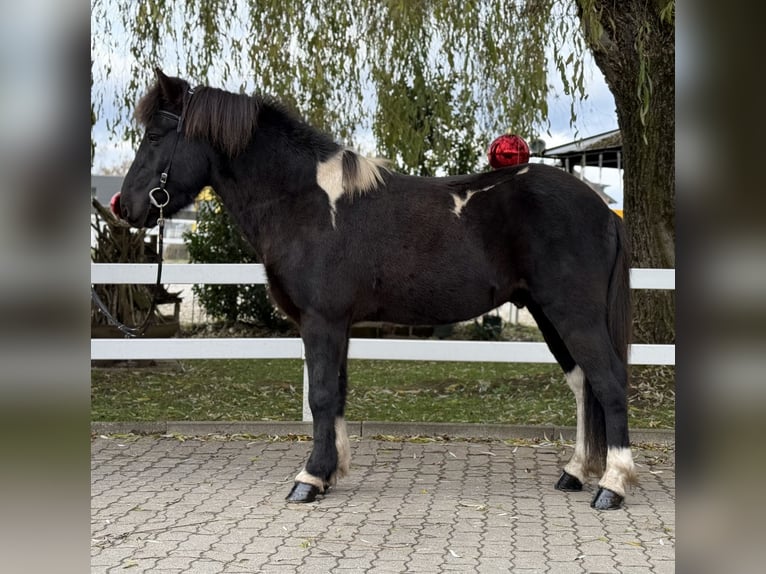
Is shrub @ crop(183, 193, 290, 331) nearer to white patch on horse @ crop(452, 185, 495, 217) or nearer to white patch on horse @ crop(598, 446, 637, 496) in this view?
white patch on horse @ crop(452, 185, 495, 217)

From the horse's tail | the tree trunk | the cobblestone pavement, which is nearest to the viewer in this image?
the cobblestone pavement

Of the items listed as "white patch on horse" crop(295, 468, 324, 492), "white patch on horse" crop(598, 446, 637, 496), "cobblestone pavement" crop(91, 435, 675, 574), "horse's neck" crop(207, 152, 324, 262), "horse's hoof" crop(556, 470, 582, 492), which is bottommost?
"cobblestone pavement" crop(91, 435, 675, 574)

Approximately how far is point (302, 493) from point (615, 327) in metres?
1.92

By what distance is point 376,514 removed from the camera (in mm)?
4250

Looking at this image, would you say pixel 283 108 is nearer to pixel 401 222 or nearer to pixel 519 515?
pixel 401 222

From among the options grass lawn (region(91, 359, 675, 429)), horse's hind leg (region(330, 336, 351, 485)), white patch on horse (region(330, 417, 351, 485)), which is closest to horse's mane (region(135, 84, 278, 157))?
horse's hind leg (region(330, 336, 351, 485))

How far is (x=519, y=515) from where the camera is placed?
4.24 metres

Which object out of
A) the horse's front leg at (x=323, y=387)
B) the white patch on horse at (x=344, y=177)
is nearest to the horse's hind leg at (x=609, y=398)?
the horse's front leg at (x=323, y=387)

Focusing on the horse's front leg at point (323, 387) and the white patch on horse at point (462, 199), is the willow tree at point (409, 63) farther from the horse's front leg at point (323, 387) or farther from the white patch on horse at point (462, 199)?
the horse's front leg at point (323, 387)

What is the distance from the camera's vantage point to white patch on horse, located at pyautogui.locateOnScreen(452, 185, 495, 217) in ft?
15.2

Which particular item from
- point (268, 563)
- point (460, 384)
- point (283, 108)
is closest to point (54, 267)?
point (268, 563)

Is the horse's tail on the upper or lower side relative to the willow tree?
lower

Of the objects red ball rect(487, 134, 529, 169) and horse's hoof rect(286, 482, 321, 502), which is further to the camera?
red ball rect(487, 134, 529, 169)

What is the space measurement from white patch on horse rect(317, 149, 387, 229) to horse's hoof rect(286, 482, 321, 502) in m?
1.42
